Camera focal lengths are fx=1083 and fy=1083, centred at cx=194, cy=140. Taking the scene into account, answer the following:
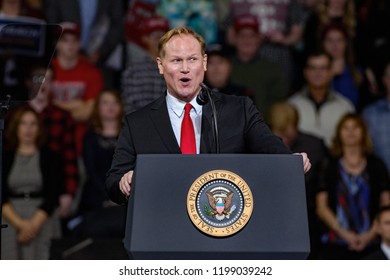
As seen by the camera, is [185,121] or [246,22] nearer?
[185,121]

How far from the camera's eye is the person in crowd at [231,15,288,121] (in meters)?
8.60

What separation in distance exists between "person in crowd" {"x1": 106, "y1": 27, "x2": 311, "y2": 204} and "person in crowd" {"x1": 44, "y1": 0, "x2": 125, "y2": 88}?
15.0 ft

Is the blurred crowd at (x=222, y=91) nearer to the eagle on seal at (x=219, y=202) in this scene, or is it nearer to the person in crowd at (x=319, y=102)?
the person in crowd at (x=319, y=102)

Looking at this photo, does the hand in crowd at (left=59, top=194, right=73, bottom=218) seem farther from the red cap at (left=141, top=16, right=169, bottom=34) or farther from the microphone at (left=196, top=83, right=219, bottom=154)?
the microphone at (left=196, top=83, right=219, bottom=154)

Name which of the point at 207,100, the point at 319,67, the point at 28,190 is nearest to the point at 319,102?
the point at 319,67

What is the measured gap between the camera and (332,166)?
796 cm

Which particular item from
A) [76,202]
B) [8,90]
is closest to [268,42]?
[76,202]

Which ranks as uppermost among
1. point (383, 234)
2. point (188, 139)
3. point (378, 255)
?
point (188, 139)

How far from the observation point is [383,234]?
7406mm

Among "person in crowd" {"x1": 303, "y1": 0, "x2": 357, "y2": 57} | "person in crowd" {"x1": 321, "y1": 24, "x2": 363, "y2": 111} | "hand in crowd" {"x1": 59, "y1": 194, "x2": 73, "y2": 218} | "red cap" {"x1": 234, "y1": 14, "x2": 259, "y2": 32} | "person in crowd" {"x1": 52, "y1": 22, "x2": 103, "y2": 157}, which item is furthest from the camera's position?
"person in crowd" {"x1": 303, "y1": 0, "x2": 357, "y2": 57}

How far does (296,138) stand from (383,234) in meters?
1.09

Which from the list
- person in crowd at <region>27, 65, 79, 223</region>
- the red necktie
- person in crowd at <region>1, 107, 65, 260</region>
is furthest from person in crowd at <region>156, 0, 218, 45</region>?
the red necktie

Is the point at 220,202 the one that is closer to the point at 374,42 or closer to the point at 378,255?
the point at 378,255

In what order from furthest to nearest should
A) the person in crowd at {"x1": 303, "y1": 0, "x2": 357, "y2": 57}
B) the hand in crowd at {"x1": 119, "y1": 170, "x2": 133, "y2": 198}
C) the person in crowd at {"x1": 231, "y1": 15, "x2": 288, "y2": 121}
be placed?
the person in crowd at {"x1": 303, "y1": 0, "x2": 357, "y2": 57}, the person in crowd at {"x1": 231, "y1": 15, "x2": 288, "y2": 121}, the hand in crowd at {"x1": 119, "y1": 170, "x2": 133, "y2": 198}
